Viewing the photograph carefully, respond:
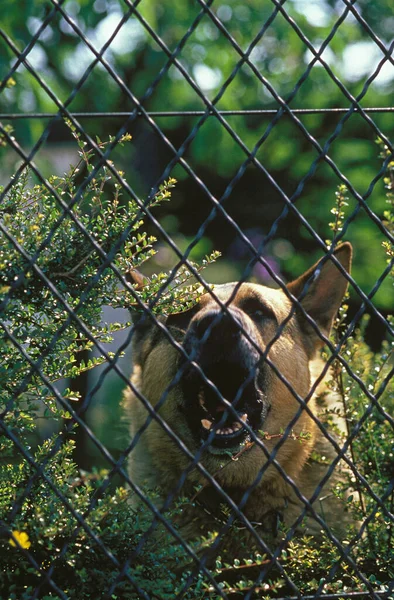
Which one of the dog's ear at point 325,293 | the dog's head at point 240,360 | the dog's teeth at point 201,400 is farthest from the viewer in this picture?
the dog's ear at point 325,293

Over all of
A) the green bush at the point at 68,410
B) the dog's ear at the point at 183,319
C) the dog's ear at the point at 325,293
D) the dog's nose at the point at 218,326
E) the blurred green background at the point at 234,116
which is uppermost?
the blurred green background at the point at 234,116

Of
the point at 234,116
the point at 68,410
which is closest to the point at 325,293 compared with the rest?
the point at 68,410

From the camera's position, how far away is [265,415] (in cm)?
398

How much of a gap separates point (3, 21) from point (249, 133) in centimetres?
320

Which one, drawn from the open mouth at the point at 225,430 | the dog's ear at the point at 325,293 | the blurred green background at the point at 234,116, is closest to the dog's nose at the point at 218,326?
the open mouth at the point at 225,430

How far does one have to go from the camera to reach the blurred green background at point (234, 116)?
7.70 metres

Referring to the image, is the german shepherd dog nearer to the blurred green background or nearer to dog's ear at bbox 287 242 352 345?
dog's ear at bbox 287 242 352 345

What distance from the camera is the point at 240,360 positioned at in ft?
12.1

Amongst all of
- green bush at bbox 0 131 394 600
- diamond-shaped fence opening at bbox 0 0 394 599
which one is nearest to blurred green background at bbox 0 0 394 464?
diamond-shaped fence opening at bbox 0 0 394 599

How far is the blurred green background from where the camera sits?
7703 mm

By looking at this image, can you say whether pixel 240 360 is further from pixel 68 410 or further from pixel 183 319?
pixel 68 410

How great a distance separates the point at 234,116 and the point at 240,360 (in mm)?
5580

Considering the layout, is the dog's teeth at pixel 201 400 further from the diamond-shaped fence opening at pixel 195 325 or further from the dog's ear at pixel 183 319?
the dog's ear at pixel 183 319

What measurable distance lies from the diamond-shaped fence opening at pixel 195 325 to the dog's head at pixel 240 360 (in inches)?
0.5
